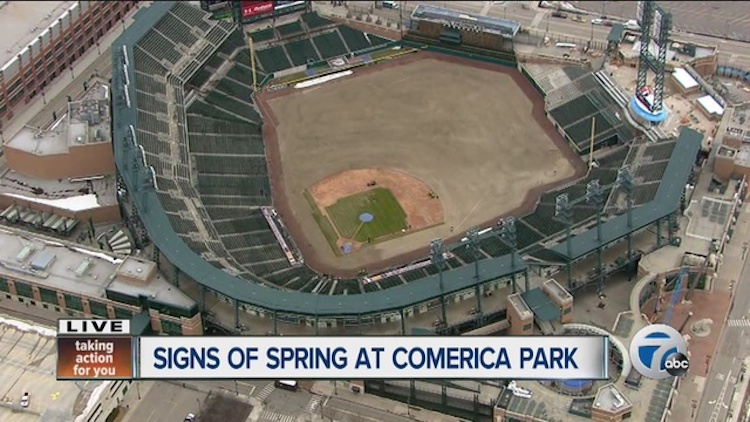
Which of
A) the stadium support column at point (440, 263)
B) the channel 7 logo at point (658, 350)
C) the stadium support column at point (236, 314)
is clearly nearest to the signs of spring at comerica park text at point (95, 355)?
the stadium support column at point (236, 314)

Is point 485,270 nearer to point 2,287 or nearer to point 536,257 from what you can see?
point 536,257

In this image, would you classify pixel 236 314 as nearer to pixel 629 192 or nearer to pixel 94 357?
pixel 94 357

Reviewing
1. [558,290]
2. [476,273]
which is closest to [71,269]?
[476,273]

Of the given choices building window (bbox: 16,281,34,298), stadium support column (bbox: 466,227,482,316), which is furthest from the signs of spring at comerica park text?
stadium support column (bbox: 466,227,482,316)

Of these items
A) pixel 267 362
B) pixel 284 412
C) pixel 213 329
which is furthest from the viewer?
pixel 213 329

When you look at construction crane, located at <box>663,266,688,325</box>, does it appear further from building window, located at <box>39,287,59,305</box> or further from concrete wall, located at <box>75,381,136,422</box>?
building window, located at <box>39,287,59,305</box>

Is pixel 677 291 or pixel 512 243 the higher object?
pixel 677 291

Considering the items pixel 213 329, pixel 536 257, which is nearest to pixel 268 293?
pixel 213 329

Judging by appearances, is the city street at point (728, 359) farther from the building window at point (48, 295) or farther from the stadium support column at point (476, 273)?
the building window at point (48, 295)
